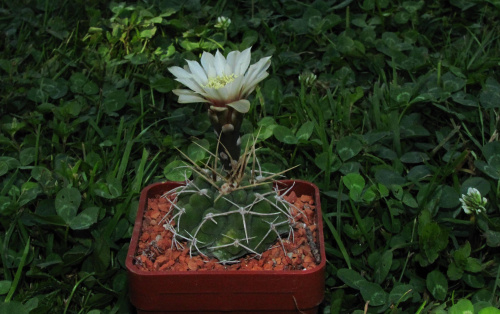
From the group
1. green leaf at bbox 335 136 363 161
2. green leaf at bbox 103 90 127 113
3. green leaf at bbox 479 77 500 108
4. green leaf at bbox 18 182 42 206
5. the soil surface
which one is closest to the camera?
the soil surface

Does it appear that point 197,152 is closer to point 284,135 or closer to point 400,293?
point 284,135

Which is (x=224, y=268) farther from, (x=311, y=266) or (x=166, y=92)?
A: (x=166, y=92)

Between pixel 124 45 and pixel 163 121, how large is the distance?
536 mm

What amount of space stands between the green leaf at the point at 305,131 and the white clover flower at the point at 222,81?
0.59m

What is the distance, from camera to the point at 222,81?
1.68m

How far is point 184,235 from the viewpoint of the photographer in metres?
1.70

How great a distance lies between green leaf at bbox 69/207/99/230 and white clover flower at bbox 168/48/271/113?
53 centimetres

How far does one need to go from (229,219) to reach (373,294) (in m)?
0.49

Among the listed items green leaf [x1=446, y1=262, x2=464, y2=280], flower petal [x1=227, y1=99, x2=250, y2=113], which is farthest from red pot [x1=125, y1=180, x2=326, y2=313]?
green leaf [x1=446, y1=262, x2=464, y2=280]

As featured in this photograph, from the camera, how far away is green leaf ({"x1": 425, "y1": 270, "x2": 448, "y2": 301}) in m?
1.90

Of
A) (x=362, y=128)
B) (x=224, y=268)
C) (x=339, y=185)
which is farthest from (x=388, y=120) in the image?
(x=224, y=268)

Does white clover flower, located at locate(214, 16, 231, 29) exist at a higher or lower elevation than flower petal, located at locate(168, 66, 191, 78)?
lower

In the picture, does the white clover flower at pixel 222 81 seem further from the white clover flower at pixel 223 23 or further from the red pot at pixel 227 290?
the white clover flower at pixel 223 23

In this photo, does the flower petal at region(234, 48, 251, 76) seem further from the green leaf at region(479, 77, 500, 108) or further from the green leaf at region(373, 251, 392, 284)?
the green leaf at region(479, 77, 500, 108)
